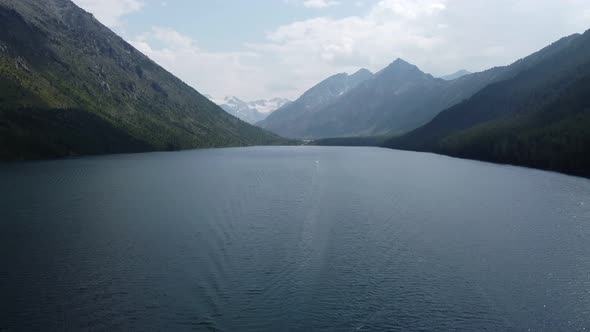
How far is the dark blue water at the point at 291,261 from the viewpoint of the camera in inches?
1515

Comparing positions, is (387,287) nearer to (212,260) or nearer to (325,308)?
(325,308)

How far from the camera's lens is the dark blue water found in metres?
38.5

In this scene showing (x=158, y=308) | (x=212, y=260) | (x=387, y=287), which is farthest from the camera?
(x=212, y=260)

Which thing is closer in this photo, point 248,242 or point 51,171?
point 248,242

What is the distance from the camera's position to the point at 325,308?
40219mm

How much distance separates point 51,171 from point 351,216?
4375 inches

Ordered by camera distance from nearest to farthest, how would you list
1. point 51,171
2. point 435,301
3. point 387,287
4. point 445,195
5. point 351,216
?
point 435,301 → point 387,287 → point 351,216 → point 445,195 → point 51,171

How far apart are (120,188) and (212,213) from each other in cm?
4285

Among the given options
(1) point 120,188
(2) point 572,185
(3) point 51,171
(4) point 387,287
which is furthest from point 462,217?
(3) point 51,171

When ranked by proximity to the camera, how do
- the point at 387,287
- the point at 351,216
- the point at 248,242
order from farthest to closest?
the point at 351,216 → the point at 248,242 → the point at 387,287

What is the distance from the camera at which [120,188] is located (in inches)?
4414

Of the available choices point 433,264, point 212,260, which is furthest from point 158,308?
point 433,264

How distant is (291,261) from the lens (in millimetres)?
52781

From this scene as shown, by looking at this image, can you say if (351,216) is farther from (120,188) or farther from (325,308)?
(120,188)
